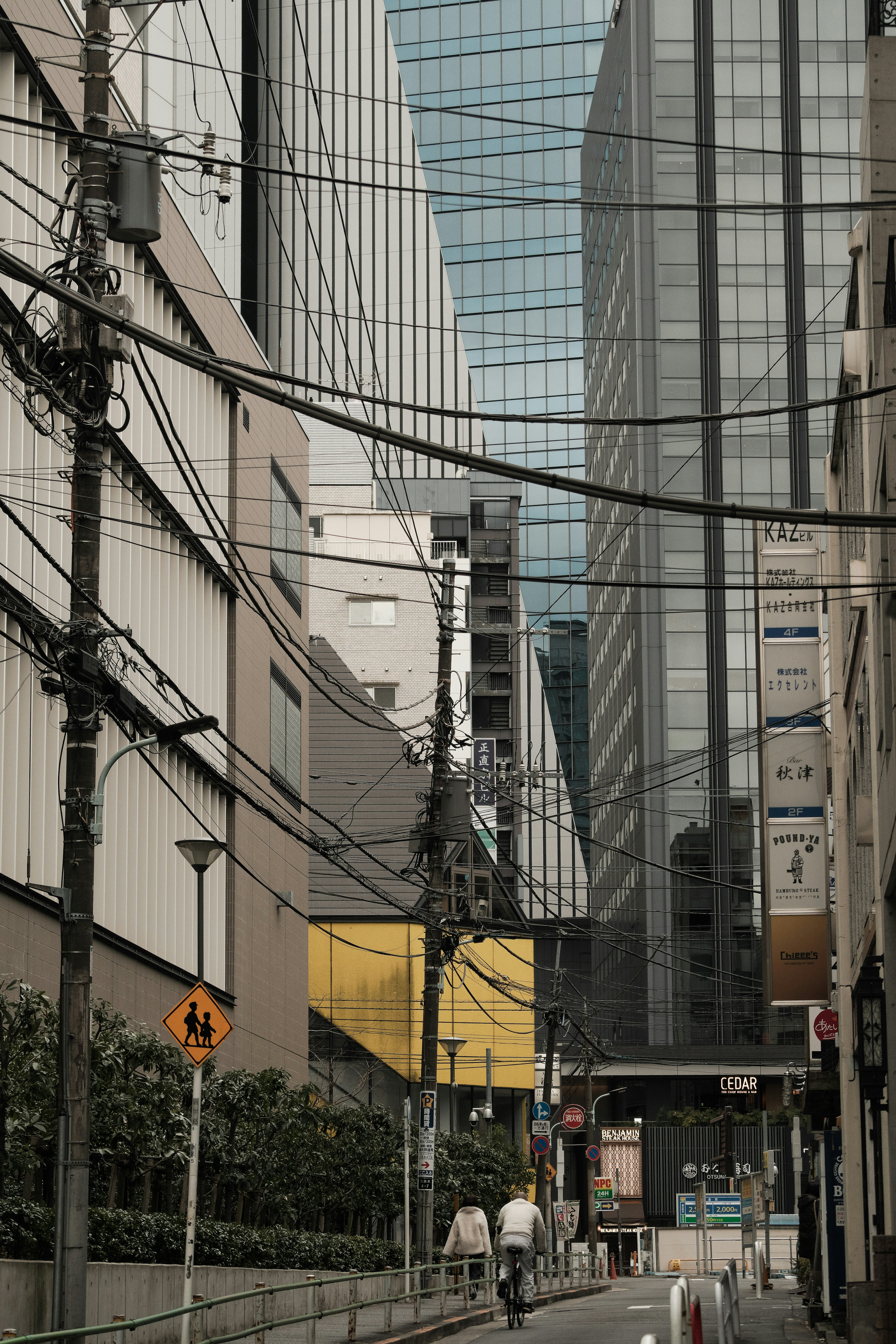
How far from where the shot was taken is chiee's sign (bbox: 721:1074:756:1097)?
304 ft

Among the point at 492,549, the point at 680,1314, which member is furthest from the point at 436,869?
the point at 492,549

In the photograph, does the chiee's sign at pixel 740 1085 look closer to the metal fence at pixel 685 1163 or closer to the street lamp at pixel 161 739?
the metal fence at pixel 685 1163

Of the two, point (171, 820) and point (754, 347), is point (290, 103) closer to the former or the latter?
point (754, 347)

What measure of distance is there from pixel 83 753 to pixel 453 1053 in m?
32.8

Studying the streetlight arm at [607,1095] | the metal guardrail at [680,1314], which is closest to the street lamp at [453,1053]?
the streetlight arm at [607,1095]

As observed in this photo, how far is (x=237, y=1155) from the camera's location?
91.8 feet

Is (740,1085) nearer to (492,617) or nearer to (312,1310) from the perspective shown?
(492,617)

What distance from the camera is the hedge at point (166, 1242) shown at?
18.3m

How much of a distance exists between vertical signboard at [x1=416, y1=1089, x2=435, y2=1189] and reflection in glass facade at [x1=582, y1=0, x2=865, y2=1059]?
65.4 m

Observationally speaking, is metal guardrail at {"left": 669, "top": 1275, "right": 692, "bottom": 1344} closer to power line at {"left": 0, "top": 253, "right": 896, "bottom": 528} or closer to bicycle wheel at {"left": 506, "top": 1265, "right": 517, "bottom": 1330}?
power line at {"left": 0, "top": 253, "right": 896, "bottom": 528}

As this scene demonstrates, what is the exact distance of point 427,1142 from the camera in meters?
29.6

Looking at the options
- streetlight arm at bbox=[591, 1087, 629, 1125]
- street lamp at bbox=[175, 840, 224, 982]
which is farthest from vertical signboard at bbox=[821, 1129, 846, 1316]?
streetlight arm at bbox=[591, 1087, 629, 1125]

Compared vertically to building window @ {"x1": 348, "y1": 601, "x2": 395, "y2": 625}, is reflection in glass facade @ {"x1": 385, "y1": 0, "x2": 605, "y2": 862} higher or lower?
higher

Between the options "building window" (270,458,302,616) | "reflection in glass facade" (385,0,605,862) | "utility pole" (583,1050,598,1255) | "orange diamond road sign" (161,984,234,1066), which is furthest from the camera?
"reflection in glass facade" (385,0,605,862)
